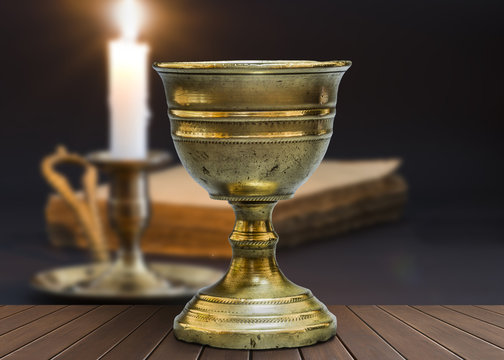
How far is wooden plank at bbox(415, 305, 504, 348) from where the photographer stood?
1445mm

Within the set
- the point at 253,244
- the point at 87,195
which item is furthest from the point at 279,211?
the point at 253,244

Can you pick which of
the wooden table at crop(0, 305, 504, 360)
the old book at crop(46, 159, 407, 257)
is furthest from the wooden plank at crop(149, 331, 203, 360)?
the old book at crop(46, 159, 407, 257)

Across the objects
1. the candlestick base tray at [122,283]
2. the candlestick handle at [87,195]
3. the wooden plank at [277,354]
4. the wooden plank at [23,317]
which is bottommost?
the wooden plank at [277,354]

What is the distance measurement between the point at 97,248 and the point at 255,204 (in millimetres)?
1091

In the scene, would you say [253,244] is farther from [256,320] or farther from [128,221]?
[128,221]

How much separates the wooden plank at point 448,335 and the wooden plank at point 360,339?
0.07 metres

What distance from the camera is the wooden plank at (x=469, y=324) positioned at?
1.45 meters

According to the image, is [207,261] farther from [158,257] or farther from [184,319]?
[184,319]

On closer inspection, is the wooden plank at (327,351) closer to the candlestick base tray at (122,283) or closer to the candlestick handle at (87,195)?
the candlestick base tray at (122,283)

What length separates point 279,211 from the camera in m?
3.01

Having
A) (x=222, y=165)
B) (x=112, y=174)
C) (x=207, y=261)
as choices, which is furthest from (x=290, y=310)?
(x=207, y=261)

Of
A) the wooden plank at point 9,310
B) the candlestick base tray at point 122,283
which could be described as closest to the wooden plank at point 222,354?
the wooden plank at point 9,310

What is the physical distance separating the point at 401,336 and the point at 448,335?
67 mm

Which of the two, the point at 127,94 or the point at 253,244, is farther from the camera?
the point at 127,94
